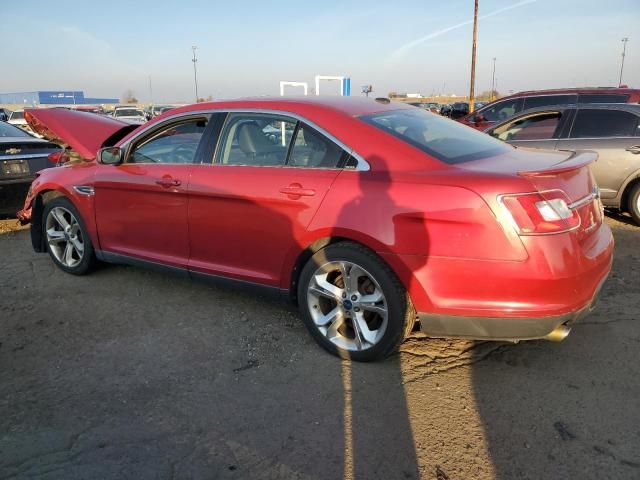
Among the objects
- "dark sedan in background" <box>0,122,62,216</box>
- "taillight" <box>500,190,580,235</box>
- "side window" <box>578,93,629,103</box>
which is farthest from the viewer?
"side window" <box>578,93,629,103</box>

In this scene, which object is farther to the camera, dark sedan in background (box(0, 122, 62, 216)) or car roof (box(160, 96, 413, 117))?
dark sedan in background (box(0, 122, 62, 216))

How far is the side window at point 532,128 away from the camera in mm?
6828

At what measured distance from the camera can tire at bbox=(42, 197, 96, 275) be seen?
477 cm

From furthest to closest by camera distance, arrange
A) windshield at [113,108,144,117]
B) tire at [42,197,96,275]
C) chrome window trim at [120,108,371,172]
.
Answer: windshield at [113,108,144,117]
tire at [42,197,96,275]
chrome window trim at [120,108,371,172]

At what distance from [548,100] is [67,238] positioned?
26.9 ft

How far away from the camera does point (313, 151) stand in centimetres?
333

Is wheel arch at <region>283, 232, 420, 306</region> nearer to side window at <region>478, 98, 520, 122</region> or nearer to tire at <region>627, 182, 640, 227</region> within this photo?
tire at <region>627, 182, 640, 227</region>

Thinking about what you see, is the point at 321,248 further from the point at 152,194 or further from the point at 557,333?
the point at 152,194

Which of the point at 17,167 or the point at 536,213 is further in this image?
the point at 17,167

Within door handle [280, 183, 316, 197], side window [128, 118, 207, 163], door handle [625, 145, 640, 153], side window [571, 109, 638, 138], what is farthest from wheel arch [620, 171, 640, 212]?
side window [128, 118, 207, 163]

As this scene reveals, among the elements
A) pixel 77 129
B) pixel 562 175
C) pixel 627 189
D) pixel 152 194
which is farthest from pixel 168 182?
pixel 627 189

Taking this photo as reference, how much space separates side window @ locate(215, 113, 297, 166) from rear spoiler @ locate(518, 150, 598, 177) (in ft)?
5.04

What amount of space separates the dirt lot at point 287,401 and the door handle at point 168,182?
3.25 ft

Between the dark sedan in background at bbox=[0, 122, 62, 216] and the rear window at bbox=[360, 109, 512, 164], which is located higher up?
the rear window at bbox=[360, 109, 512, 164]
